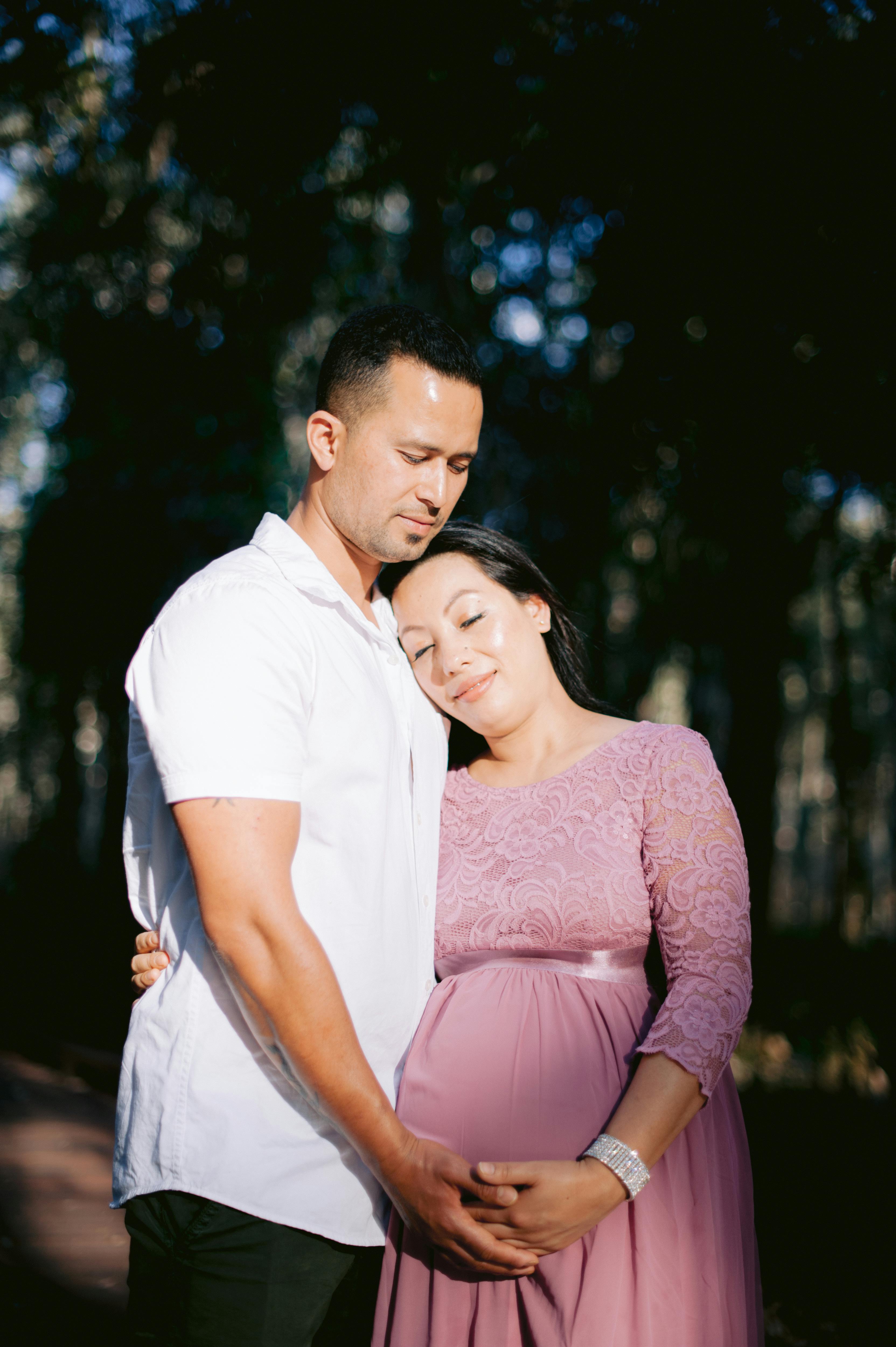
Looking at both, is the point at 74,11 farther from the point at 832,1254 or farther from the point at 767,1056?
the point at 767,1056

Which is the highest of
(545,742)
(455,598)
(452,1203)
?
(455,598)

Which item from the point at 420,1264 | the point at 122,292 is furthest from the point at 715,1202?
the point at 122,292

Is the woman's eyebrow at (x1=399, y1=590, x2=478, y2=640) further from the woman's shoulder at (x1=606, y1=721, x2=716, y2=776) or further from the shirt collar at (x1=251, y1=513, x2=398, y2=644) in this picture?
the woman's shoulder at (x1=606, y1=721, x2=716, y2=776)

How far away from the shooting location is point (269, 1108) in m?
1.71

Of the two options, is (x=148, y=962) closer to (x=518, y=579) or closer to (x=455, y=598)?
(x=455, y=598)

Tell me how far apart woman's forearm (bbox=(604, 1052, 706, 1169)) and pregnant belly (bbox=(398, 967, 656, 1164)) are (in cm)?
7

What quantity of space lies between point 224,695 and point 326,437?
2.57 ft

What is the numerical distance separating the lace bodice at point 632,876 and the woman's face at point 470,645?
0.21 m

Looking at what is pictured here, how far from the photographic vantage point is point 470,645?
2.32m

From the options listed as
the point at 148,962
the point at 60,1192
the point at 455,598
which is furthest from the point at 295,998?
the point at 60,1192

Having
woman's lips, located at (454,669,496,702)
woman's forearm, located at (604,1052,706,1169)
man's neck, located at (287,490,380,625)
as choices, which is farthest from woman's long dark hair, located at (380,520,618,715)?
woman's forearm, located at (604,1052,706,1169)

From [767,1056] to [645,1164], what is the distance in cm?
740

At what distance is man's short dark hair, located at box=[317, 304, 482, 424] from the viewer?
2.09m

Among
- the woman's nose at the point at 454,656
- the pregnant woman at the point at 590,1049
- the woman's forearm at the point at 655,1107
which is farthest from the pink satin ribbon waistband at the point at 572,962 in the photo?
the woman's nose at the point at 454,656
